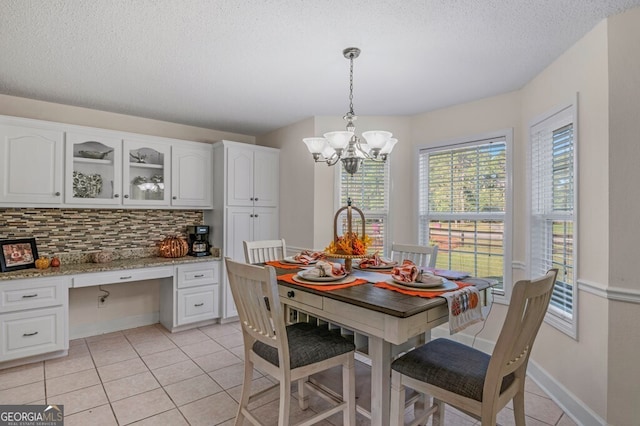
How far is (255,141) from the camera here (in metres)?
4.89

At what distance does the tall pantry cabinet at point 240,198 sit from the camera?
3996 mm

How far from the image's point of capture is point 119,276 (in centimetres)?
337

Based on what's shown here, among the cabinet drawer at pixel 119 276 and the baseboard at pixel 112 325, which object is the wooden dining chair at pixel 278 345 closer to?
the cabinet drawer at pixel 119 276

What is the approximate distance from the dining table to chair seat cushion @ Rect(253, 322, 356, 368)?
0.16 meters

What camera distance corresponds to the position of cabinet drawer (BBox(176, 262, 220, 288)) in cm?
372

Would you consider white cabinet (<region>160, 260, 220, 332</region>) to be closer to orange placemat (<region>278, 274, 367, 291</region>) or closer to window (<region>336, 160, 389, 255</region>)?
window (<region>336, 160, 389, 255</region>)

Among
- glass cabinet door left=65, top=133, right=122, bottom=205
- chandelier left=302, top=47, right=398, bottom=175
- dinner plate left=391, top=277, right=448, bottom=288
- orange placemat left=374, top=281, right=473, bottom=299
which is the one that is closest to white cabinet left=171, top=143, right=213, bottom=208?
glass cabinet door left=65, top=133, right=122, bottom=205

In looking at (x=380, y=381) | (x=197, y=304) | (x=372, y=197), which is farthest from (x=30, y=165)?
(x=380, y=381)

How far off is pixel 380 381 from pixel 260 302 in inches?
28.3

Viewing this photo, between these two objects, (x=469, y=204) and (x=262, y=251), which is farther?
(x=469, y=204)

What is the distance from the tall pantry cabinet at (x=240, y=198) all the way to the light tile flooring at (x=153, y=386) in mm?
985

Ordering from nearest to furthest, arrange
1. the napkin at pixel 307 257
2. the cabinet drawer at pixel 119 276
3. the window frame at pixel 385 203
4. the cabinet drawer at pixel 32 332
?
the napkin at pixel 307 257 < the cabinet drawer at pixel 32 332 < the cabinet drawer at pixel 119 276 < the window frame at pixel 385 203

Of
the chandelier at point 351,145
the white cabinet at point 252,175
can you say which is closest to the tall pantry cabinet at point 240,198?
the white cabinet at point 252,175

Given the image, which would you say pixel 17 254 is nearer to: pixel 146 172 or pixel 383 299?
pixel 146 172
